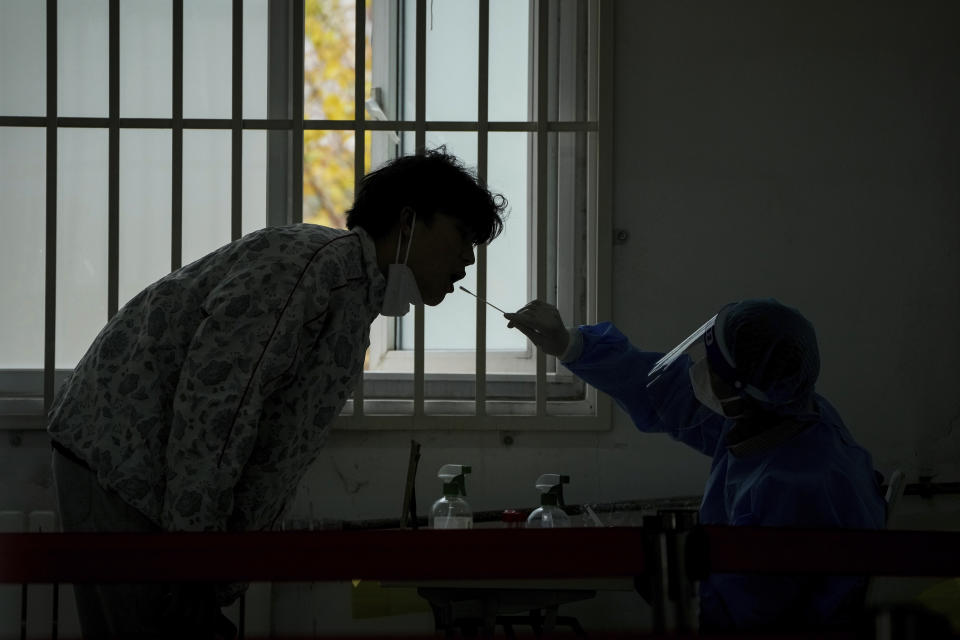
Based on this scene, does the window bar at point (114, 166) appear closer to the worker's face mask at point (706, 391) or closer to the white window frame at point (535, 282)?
the white window frame at point (535, 282)

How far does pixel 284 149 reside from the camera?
8.84 ft

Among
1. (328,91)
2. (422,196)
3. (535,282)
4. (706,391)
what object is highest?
(328,91)

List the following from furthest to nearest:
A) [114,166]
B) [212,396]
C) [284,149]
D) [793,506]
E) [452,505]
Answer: [284,149], [114,166], [452,505], [793,506], [212,396]

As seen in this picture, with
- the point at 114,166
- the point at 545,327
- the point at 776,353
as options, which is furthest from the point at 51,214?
the point at 776,353

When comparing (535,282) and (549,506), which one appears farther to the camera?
(535,282)

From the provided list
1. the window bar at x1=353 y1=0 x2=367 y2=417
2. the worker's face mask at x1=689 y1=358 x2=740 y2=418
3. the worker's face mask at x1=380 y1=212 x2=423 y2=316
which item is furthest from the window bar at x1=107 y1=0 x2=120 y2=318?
the worker's face mask at x1=689 y1=358 x2=740 y2=418

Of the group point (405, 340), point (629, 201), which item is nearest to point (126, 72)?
point (405, 340)

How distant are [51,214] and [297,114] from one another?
26.5 inches

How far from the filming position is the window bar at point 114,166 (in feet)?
8.32

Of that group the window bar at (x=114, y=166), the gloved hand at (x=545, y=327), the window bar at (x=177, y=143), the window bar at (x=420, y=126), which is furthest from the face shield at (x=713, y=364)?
Answer: the window bar at (x=114, y=166)

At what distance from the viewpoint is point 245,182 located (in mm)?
2689

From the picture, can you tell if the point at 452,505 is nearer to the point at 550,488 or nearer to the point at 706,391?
the point at 550,488

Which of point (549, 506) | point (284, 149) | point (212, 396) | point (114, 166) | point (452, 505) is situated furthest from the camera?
point (284, 149)

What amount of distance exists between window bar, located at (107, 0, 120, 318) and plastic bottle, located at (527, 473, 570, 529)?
117 cm
